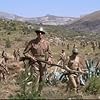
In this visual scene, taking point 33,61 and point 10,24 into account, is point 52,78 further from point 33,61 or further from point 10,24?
point 10,24

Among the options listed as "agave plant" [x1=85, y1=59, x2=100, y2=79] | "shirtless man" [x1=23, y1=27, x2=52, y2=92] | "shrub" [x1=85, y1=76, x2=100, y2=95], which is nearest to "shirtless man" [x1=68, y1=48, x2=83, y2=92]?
"shrub" [x1=85, y1=76, x2=100, y2=95]

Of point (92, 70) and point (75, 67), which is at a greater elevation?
point (75, 67)

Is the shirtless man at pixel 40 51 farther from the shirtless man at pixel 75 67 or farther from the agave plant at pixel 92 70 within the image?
the agave plant at pixel 92 70

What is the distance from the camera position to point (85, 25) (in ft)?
500

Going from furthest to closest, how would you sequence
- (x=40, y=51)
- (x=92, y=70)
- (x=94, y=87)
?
(x=92, y=70)
(x=40, y=51)
(x=94, y=87)

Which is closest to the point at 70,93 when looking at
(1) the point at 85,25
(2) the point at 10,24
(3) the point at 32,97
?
(3) the point at 32,97

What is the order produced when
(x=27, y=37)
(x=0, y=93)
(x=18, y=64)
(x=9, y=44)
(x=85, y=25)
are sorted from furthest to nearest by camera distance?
(x=85, y=25)
(x=27, y=37)
(x=9, y=44)
(x=18, y=64)
(x=0, y=93)

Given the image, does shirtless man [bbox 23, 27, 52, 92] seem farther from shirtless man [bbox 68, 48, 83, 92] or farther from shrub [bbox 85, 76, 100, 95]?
shrub [bbox 85, 76, 100, 95]

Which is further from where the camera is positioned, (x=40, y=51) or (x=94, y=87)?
(x=40, y=51)

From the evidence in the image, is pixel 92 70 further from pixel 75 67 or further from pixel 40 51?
pixel 40 51

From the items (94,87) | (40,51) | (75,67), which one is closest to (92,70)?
(75,67)

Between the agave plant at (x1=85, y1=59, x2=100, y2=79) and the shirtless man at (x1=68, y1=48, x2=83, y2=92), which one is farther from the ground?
the shirtless man at (x1=68, y1=48, x2=83, y2=92)

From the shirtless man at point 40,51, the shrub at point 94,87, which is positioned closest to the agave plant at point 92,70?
the shrub at point 94,87

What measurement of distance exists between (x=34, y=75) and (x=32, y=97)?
2819 millimetres
